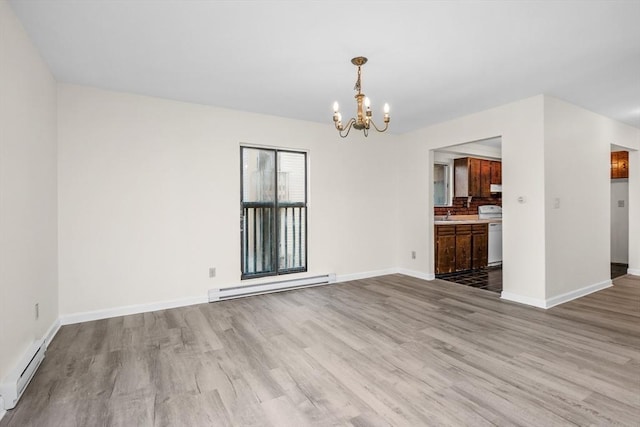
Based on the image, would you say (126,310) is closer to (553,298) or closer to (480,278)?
(553,298)

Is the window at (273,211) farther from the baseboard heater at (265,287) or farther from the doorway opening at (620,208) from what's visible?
the doorway opening at (620,208)

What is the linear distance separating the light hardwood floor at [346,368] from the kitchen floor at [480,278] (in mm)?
1067

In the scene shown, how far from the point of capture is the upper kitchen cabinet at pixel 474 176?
22.0ft

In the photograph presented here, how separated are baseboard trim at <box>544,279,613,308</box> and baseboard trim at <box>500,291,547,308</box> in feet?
0.23

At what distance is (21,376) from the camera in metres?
2.09

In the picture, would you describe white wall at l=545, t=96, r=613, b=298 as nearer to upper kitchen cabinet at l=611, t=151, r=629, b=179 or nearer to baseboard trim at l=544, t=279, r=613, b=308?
baseboard trim at l=544, t=279, r=613, b=308

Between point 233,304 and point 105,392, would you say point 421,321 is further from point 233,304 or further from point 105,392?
point 105,392

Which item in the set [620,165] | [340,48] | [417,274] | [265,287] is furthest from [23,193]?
[620,165]

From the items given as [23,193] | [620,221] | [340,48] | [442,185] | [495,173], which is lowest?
[620,221]

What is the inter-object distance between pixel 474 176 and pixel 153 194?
6.06 m

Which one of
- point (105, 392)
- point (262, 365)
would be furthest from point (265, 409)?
point (105, 392)

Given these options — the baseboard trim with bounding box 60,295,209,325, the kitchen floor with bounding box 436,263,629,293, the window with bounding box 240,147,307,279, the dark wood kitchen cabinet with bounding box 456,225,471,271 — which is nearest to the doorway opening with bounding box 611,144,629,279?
the kitchen floor with bounding box 436,263,629,293

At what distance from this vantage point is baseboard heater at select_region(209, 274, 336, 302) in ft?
13.6

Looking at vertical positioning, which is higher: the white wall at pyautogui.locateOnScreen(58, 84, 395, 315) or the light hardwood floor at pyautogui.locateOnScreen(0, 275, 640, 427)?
the white wall at pyautogui.locateOnScreen(58, 84, 395, 315)
